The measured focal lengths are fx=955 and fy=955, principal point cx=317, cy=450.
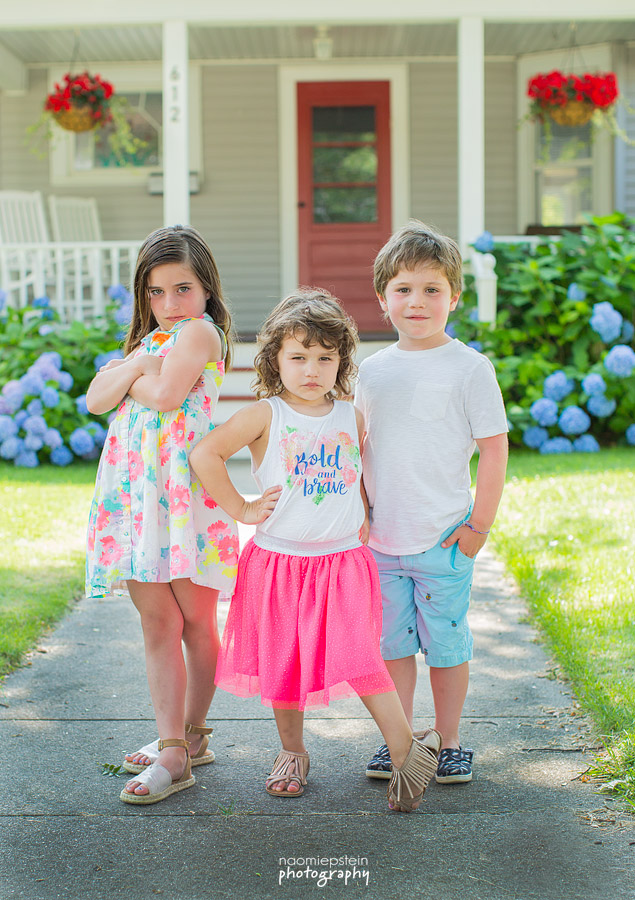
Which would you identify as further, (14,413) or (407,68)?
(407,68)

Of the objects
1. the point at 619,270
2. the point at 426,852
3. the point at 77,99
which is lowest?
the point at 426,852

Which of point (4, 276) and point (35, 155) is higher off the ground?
point (35, 155)

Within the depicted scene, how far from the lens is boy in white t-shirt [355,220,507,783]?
2.32m

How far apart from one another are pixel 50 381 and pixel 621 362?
4.14 meters

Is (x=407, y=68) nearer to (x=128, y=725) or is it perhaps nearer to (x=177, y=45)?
(x=177, y=45)

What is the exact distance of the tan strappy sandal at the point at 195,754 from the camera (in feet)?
7.75

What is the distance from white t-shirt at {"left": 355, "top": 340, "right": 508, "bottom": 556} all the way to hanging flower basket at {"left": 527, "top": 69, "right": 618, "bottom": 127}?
21.3 ft

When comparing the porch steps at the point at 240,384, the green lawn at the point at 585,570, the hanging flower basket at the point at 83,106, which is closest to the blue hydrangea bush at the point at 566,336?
the green lawn at the point at 585,570

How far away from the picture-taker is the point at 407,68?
9180 millimetres

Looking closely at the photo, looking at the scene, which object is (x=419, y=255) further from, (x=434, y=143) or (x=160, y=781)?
(x=434, y=143)

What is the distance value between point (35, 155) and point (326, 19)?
355 centimetres

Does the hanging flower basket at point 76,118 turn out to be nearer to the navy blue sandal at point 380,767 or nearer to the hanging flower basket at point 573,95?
the hanging flower basket at point 573,95

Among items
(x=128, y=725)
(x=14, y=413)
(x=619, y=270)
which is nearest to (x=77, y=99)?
(x=14, y=413)

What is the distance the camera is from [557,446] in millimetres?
6941
